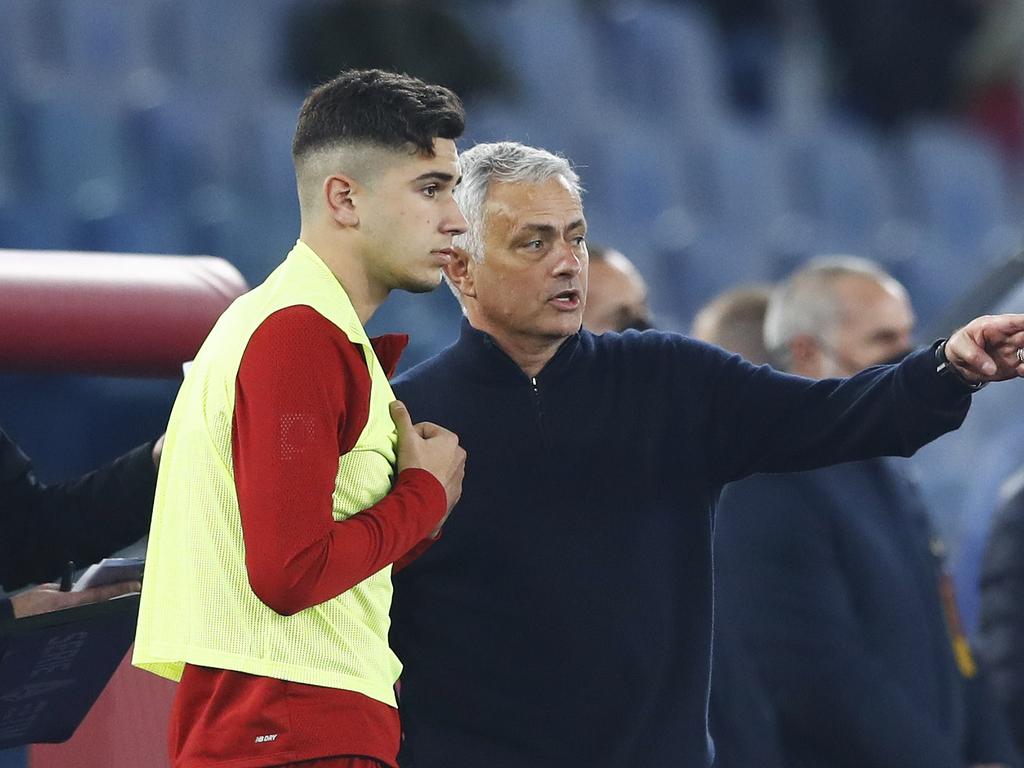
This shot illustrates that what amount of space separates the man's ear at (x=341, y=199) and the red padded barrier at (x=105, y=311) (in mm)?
596

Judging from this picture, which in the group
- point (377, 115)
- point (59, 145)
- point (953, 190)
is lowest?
point (953, 190)

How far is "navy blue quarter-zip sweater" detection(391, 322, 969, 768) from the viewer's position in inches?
77.8

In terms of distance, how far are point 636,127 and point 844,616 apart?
523cm

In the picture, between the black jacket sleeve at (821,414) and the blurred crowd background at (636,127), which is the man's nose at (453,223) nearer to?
the black jacket sleeve at (821,414)

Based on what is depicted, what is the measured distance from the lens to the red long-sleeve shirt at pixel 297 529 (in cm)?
149

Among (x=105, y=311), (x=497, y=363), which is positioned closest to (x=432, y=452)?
(x=497, y=363)

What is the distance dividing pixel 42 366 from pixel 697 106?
621 centimetres

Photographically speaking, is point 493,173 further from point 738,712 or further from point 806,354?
point 806,354

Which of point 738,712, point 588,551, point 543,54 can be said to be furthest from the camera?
point 543,54

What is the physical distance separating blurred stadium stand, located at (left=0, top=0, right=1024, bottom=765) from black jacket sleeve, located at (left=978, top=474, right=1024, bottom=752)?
671mm

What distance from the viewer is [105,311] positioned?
7.11ft

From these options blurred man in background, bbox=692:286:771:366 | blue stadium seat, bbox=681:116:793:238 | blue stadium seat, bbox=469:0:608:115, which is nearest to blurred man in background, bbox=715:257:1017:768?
blurred man in background, bbox=692:286:771:366

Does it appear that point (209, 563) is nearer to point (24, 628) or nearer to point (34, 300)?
point (24, 628)

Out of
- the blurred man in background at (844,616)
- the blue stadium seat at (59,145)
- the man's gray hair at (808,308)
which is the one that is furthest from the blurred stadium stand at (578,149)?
the blurred man in background at (844,616)
